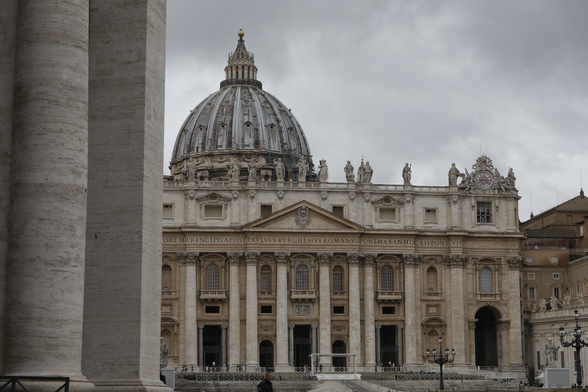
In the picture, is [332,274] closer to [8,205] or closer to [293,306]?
[293,306]

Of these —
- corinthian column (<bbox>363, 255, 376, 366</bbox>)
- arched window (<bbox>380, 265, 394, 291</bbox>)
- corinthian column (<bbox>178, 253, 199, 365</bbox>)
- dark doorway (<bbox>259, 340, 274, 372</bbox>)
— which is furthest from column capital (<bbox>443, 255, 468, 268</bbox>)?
corinthian column (<bbox>178, 253, 199, 365</bbox>)

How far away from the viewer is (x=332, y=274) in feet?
297

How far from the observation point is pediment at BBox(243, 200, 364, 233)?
292ft

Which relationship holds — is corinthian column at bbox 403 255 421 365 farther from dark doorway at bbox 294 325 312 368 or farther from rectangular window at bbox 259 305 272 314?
rectangular window at bbox 259 305 272 314

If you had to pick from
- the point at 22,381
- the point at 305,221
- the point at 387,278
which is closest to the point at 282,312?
the point at 305,221

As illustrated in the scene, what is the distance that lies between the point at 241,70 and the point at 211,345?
49944mm

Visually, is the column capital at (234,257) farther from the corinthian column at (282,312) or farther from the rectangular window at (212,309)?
the rectangular window at (212,309)

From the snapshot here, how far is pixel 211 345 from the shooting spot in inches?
3546

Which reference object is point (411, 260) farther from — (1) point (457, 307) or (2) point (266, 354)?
(2) point (266, 354)

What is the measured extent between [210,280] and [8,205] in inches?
2907

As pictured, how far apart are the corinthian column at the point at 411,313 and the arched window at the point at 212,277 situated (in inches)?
540

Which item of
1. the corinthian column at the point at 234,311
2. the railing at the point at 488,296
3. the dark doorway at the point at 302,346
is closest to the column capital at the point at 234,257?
the corinthian column at the point at 234,311

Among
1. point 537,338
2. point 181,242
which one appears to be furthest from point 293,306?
point 537,338

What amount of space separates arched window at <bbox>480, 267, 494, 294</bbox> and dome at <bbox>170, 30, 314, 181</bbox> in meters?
28.1
